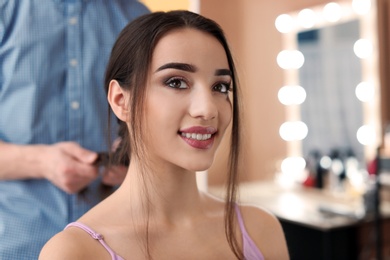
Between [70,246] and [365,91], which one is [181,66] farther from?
[365,91]

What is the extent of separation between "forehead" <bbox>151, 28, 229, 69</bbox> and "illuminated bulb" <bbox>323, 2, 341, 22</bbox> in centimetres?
269

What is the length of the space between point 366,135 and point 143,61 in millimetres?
2820

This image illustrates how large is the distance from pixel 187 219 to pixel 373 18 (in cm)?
278

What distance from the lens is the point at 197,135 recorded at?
83cm

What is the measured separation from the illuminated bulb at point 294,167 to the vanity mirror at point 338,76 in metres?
0.04

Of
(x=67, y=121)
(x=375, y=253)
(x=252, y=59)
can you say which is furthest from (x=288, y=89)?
(x=67, y=121)

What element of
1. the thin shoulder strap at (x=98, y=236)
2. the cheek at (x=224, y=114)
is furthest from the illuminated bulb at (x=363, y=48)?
the thin shoulder strap at (x=98, y=236)

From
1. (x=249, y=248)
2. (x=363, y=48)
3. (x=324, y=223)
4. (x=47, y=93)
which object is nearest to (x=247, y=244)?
(x=249, y=248)

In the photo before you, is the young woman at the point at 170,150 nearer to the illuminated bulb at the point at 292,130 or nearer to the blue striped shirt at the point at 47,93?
the blue striped shirt at the point at 47,93

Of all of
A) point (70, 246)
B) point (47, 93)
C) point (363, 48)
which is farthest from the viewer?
point (363, 48)

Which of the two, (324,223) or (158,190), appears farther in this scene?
(324,223)

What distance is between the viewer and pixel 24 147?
1084 mm

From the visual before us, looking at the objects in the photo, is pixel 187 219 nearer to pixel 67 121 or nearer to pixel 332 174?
pixel 67 121

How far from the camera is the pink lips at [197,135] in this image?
2.73ft
